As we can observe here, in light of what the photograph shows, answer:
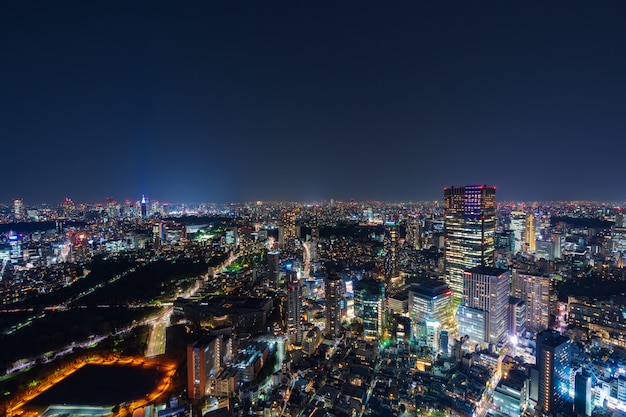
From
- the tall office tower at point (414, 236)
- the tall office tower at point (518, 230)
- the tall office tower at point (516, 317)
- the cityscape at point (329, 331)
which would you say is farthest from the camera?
the tall office tower at point (414, 236)

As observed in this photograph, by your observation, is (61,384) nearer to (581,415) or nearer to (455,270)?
(581,415)

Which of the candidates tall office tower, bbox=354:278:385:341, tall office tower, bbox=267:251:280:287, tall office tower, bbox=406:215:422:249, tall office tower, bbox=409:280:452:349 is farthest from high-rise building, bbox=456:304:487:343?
tall office tower, bbox=406:215:422:249

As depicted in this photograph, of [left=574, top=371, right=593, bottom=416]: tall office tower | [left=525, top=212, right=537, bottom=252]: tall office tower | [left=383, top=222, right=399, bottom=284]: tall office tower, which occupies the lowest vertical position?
[left=574, top=371, right=593, bottom=416]: tall office tower

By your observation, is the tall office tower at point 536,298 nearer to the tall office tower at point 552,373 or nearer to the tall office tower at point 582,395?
the tall office tower at point 552,373

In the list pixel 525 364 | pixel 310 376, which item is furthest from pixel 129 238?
pixel 525 364

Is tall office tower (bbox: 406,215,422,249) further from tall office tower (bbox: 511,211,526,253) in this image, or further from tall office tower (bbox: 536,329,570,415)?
tall office tower (bbox: 536,329,570,415)

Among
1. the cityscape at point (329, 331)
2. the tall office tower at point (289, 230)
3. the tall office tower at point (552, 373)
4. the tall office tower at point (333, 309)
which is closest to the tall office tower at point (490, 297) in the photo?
the cityscape at point (329, 331)
